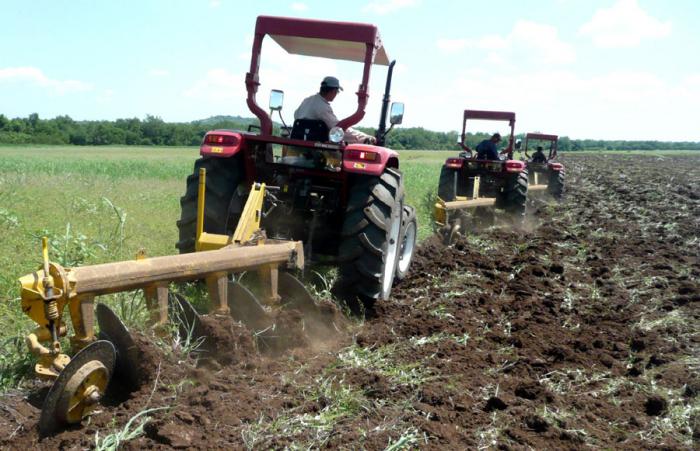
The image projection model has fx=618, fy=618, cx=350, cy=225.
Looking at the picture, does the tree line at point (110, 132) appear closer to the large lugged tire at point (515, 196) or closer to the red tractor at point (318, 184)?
the large lugged tire at point (515, 196)

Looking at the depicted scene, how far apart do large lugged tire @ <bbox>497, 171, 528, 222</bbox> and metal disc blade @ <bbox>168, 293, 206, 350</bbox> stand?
8377 millimetres

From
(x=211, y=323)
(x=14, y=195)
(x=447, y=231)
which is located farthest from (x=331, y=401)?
(x=14, y=195)

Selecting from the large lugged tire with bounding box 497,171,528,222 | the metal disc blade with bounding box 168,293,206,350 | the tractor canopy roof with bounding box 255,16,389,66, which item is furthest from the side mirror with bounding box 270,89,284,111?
the large lugged tire with bounding box 497,171,528,222

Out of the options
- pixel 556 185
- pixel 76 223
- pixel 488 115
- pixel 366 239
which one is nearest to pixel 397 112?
pixel 366 239

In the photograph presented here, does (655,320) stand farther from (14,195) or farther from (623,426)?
(14,195)

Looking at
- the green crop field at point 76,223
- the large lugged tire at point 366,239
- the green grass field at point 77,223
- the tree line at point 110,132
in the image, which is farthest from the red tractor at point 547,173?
the tree line at point 110,132

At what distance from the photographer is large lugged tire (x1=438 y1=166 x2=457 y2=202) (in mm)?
10641

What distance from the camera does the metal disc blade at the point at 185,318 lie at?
11.6 ft

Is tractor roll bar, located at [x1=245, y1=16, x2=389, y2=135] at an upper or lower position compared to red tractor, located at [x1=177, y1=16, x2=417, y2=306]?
upper

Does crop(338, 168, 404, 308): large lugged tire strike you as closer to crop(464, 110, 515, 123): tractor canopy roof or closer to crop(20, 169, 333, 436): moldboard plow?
crop(20, 169, 333, 436): moldboard plow

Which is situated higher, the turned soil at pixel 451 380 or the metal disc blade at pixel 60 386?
the metal disc blade at pixel 60 386

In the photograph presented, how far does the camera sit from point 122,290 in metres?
2.84

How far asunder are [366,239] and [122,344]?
212cm

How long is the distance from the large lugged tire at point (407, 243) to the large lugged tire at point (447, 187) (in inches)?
171
